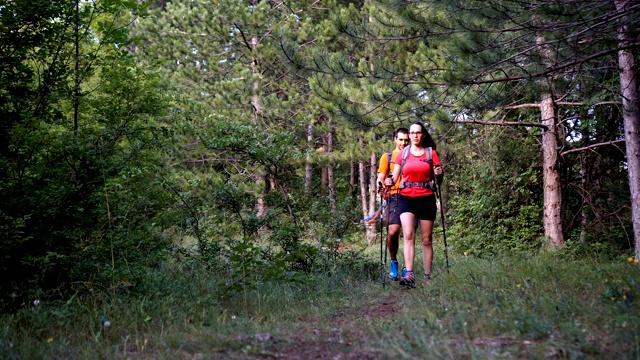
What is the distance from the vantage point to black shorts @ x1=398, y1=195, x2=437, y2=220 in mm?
6691

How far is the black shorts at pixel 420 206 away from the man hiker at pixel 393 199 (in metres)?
0.24

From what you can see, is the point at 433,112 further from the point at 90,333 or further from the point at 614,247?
the point at 90,333

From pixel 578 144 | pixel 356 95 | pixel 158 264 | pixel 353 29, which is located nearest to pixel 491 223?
pixel 578 144

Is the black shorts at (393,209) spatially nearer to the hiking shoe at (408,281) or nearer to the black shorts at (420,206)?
the black shorts at (420,206)

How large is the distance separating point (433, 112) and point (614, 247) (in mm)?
4492

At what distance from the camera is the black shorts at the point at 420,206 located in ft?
22.0

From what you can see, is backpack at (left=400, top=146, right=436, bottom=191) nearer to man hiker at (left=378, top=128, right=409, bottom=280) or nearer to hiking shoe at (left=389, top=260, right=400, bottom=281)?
man hiker at (left=378, top=128, right=409, bottom=280)

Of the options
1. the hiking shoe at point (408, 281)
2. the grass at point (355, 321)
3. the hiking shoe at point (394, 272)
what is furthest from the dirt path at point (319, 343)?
the hiking shoe at point (394, 272)

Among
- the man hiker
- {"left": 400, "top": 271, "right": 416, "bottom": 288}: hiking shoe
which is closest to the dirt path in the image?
{"left": 400, "top": 271, "right": 416, "bottom": 288}: hiking shoe

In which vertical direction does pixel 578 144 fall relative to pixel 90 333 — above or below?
above

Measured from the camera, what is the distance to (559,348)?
10.6 feet

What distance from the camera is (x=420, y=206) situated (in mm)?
6703

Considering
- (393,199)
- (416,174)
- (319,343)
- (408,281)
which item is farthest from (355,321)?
(393,199)

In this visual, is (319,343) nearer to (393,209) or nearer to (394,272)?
(394,272)
